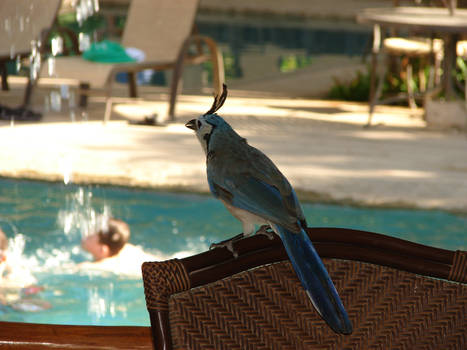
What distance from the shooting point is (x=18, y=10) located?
6.82 meters

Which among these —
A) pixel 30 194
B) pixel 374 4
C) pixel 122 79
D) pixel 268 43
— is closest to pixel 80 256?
pixel 30 194

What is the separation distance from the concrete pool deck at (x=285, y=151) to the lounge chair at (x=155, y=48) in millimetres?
321

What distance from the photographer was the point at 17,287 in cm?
342

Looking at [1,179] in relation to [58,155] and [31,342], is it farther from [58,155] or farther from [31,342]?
[31,342]

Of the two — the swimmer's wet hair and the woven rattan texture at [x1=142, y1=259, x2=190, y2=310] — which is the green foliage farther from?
the woven rattan texture at [x1=142, y1=259, x2=190, y2=310]

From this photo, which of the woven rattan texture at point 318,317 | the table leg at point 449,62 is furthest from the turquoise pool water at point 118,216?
the woven rattan texture at point 318,317

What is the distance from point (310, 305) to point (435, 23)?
466 cm

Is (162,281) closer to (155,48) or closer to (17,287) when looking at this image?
(17,287)

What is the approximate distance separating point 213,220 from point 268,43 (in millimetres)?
8680

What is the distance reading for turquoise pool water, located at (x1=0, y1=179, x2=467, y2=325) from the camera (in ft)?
11.3

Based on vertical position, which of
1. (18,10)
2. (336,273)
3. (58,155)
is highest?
(336,273)

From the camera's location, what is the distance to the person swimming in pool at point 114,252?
3.58 meters

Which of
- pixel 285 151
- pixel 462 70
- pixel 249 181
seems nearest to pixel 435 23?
pixel 285 151

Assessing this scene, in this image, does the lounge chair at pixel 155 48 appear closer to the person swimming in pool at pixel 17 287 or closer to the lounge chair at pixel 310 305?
the person swimming in pool at pixel 17 287
